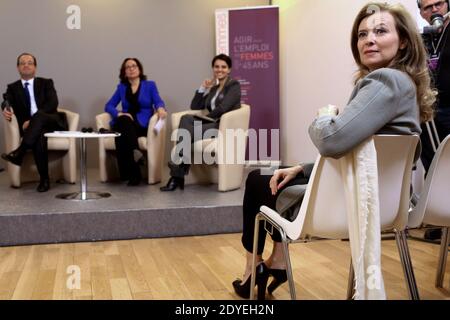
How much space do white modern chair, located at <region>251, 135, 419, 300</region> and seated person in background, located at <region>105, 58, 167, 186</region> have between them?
315 centimetres

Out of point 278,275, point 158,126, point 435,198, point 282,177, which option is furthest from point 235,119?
point 435,198

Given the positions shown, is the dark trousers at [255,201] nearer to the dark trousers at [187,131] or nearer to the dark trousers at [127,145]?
the dark trousers at [187,131]

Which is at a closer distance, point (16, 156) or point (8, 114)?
point (16, 156)

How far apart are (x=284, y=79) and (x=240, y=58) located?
1.88 ft

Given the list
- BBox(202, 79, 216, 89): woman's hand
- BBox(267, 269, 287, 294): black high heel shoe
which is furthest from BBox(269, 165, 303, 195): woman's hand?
BBox(202, 79, 216, 89): woman's hand

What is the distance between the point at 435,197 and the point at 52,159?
382cm

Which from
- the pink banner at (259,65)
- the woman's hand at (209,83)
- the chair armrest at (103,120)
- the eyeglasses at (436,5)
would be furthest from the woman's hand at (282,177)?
the pink banner at (259,65)

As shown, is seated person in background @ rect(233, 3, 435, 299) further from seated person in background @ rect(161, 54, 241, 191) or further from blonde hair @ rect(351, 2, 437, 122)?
seated person in background @ rect(161, 54, 241, 191)

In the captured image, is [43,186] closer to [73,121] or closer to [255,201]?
[73,121]

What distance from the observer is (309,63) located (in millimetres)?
5344

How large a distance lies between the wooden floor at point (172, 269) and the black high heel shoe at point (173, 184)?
2.90 feet

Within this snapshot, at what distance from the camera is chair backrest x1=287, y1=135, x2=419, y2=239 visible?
149cm

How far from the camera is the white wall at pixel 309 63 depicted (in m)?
4.61
